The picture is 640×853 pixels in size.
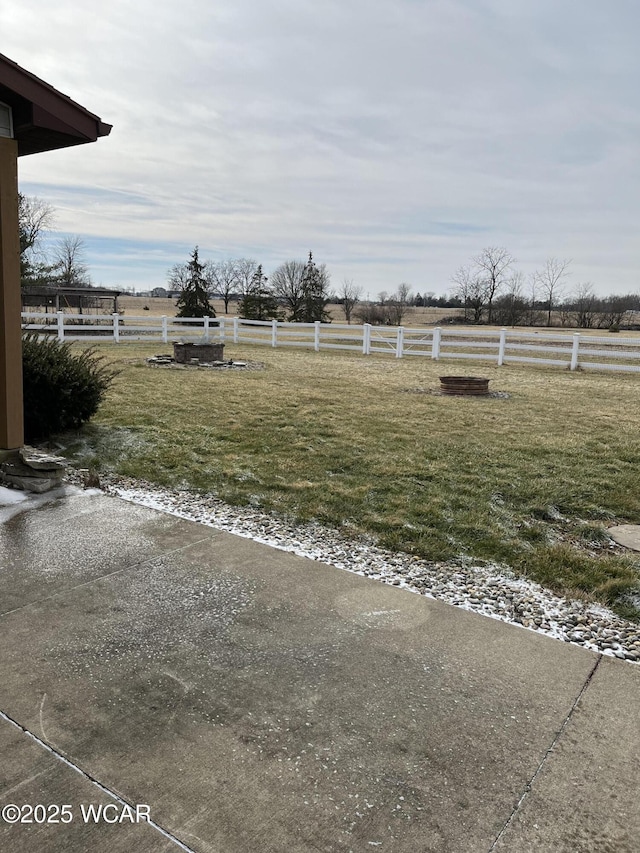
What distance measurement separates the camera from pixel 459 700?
2.41m

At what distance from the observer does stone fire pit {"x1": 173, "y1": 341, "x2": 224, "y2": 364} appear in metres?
14.8

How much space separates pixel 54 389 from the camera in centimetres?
642

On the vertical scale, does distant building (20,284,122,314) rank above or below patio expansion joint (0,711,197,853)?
above

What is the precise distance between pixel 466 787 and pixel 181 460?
4526mm

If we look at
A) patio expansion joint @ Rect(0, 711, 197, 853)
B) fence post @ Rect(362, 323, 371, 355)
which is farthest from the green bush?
fence post @ Rect(362, 323, 371, 355)

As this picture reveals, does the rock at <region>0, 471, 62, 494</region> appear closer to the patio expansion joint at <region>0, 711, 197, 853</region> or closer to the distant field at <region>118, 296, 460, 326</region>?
the patio expansion joint at <region>0, 711, 197, 853</region>

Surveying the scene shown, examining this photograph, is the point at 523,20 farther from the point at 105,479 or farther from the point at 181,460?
the point at 105,479

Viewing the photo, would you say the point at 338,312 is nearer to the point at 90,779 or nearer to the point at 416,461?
the point at 416,461

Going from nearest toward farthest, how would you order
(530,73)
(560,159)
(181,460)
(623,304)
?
1. (181,460)
2. (530,73)
3. (560,159)
4. (623,304)

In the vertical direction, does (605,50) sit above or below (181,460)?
above

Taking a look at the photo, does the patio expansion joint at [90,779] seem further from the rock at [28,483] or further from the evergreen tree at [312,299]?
the evergreen tree at [312,299]

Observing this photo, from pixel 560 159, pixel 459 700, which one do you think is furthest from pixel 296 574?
pixel 560 159

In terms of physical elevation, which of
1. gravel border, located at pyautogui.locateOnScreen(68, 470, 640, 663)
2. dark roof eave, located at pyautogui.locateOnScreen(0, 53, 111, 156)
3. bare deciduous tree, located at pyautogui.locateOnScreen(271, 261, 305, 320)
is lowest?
gravel border, located at pyautogui.locateOnScreen(68, 470, 640, 663)

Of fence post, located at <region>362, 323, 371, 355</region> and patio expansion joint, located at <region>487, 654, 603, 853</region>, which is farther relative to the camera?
fence post, located at <region>362, 323, 371, 355</region>
